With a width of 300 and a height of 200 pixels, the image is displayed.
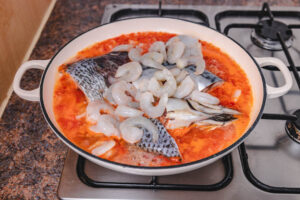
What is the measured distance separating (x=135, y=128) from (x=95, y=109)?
6.6 inches

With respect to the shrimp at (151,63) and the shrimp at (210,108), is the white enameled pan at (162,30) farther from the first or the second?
the shrimp at (151,63)

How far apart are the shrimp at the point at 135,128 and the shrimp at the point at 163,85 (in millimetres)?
121

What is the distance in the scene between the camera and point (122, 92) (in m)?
0.95

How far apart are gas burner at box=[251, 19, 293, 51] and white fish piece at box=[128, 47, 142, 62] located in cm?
55

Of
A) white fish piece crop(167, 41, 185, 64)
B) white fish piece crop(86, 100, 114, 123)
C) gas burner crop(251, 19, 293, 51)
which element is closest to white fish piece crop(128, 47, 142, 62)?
white fish piece crop(167, 41, 185, 64)

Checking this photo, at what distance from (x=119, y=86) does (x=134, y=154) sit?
236 mm

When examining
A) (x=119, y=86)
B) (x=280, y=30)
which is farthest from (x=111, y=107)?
(x=280, y=30)

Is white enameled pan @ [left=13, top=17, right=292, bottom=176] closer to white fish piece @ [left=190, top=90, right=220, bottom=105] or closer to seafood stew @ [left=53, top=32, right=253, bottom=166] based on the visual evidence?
seafood stew @ [left=53, top=32, right=253, bottom=166]

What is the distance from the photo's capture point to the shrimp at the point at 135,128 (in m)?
0.83

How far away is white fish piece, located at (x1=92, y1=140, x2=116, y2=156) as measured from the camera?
0.83 metres

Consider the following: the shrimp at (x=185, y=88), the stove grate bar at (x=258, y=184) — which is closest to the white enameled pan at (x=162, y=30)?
the stove grate bar at (x=258, y=184)

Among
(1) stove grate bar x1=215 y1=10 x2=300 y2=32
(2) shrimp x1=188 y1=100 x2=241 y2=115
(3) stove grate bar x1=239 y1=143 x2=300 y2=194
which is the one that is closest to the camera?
(3) stove grate bar x1=239 y1=143 x2=300 y2=194

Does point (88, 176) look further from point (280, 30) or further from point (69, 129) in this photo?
point (280, 30)

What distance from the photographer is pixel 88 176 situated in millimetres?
875
